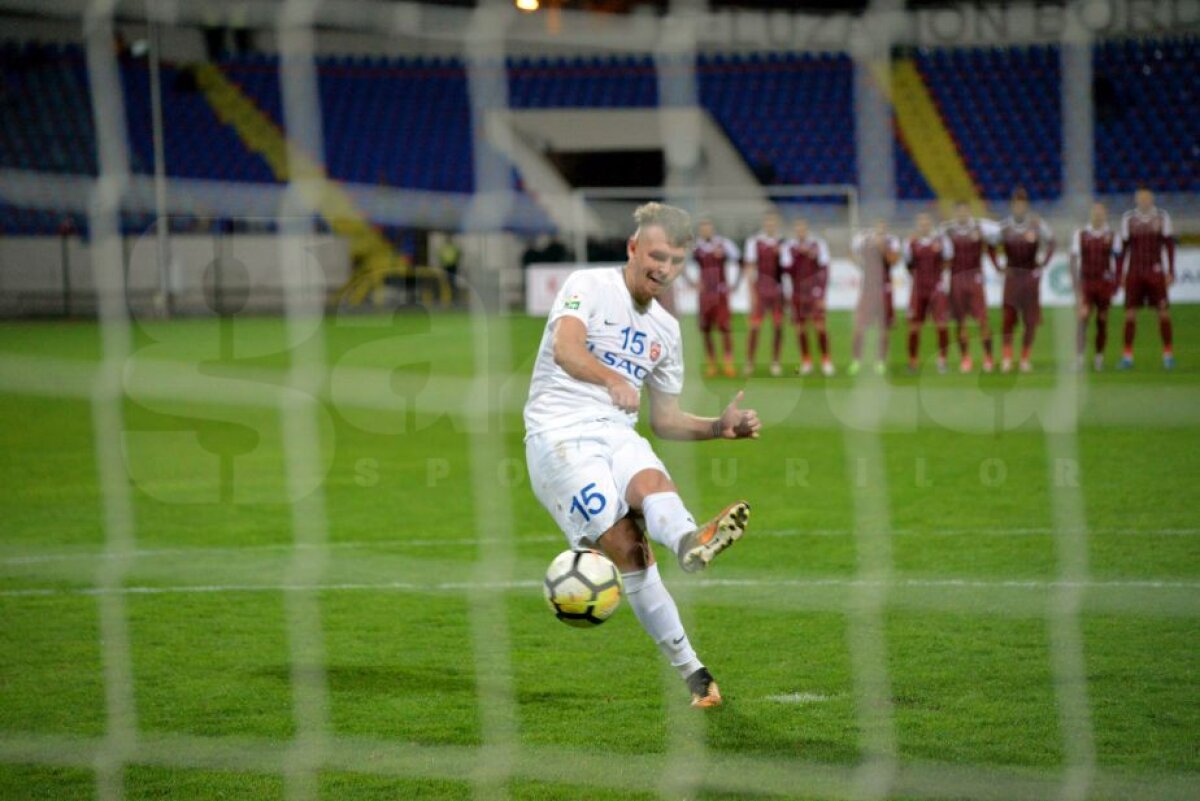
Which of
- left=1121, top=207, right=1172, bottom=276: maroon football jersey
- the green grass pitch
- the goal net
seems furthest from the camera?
left=1121, top=207, right=1172, bottom=276: maroon football jersey

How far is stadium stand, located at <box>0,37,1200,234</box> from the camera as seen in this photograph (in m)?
19.7

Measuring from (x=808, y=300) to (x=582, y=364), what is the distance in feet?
43.0

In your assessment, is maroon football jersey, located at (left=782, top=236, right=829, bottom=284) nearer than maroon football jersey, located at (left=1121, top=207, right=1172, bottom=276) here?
No

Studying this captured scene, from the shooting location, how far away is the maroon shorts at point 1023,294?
16805 millimetres

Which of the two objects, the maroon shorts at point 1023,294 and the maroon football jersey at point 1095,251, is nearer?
the maroon football jersey at point 1095,251

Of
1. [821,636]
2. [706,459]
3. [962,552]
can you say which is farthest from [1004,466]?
[821,636]

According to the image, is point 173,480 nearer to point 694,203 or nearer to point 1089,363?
point 1089,363

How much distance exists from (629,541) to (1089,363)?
13509 mm

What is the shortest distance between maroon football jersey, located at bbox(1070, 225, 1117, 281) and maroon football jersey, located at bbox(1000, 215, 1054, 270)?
366mm

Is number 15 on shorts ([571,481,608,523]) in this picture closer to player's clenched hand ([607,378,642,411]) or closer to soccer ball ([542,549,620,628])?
soccer ball ([542,549,620,628])

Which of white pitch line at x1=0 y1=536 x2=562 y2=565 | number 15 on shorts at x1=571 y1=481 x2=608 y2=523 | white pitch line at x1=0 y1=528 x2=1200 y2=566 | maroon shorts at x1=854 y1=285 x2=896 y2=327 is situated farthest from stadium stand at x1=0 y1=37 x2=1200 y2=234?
number 15 on shorts at x1=571 y1=481 x2=608 y2=523

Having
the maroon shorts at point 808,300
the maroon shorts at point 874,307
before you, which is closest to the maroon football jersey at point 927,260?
the maroon shorts at point 874,307

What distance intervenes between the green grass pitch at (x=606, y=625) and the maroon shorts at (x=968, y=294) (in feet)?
10.6

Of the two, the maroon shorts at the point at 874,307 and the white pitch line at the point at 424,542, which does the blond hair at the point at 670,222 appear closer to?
the white pitch line at the point at 424,542
